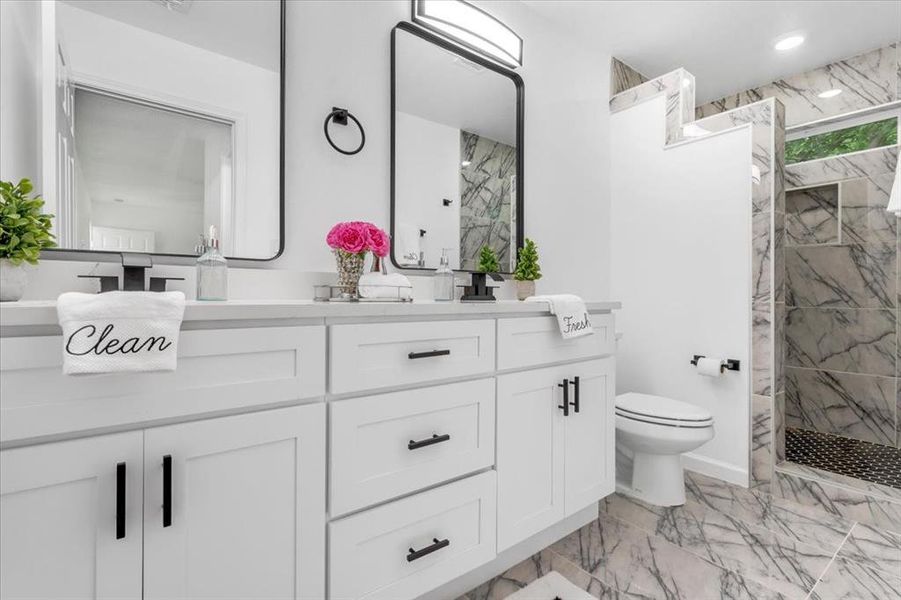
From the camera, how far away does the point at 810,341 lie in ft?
11.0

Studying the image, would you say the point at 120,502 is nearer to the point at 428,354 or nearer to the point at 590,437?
the point at 428,354

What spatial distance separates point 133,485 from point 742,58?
380 centimetres

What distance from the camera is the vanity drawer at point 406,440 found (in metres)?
1.15

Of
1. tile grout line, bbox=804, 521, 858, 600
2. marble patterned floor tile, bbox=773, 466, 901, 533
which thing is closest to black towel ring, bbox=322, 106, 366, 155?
tile grout line, bbox=804, 521, 858, 600

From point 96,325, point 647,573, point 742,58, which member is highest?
point 742,58

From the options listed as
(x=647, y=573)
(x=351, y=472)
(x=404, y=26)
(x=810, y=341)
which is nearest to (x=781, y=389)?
(x=810, y=341)

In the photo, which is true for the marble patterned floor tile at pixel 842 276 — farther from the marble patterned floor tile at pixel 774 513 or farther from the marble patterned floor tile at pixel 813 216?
the marble patterned floor tile at pixel 774 513

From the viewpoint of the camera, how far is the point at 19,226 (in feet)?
3.37

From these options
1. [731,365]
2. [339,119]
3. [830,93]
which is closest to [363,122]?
[339,119]

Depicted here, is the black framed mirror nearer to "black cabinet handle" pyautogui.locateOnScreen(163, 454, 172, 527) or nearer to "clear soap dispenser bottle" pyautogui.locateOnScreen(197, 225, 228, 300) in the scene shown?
"clear soap dispenser bottle" pyautogui.locateOnScreen(197, 225, 228, 300)

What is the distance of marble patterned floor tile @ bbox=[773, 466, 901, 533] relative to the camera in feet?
6.77

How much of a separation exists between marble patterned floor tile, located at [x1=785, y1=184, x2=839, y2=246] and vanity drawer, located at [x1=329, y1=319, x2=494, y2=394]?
10.2 ft

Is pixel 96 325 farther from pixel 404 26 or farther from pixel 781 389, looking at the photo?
pixel 781 389

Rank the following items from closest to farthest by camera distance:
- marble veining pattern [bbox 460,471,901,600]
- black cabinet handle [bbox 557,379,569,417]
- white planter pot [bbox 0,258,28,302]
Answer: white planter pot [bbox 0,258,28,302] < marble veining pattern [bbox 460,471,901,600] < black cabinet handle [bbox 557,379,569,417]
